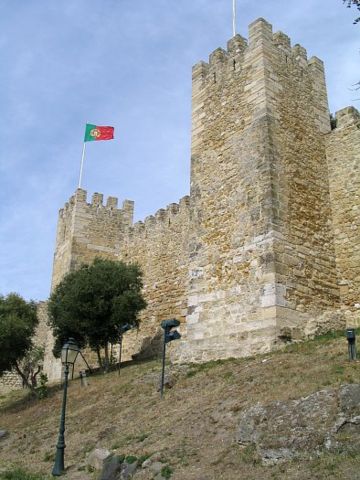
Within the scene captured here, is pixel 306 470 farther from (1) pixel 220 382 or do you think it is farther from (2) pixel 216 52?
(2) pixel 216 52

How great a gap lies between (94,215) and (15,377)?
452 inches

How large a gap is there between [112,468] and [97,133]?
21801 mm

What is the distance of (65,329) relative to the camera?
65.4 ft

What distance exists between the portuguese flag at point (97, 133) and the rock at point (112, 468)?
21.2m

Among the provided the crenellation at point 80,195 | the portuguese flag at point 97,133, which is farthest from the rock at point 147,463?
the portuguese flag at point 97,133

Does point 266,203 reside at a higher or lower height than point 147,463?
higher

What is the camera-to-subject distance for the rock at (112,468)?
8217 mm

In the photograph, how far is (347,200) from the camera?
13.9 metres


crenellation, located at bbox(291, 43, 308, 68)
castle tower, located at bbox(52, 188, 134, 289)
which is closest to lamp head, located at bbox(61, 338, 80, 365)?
crenellation, located at bbox(291, 43, 308, 68)

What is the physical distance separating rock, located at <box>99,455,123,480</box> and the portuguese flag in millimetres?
21176

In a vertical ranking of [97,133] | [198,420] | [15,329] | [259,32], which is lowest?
[198,420]

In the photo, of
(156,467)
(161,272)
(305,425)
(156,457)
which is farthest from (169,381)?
(161,272)

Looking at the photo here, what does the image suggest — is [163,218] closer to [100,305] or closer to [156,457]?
[100,305]

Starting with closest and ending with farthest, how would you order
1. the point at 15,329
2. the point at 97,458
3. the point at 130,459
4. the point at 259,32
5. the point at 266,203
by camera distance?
the point at 130,459 < the point at 97,458 < the point at 266,203 < the point at 259,32 < the point at 15,329
